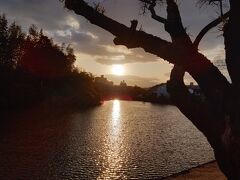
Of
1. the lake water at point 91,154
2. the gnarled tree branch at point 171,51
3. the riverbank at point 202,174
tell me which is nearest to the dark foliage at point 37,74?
the lake water at point 91,154

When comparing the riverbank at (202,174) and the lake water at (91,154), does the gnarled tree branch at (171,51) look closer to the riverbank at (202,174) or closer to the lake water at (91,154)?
the riverbank at (202,174)

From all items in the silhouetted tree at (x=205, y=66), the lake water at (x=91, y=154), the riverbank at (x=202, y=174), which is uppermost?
the silhouetted tree at (x=205, y=66)

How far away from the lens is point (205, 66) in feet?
38.3

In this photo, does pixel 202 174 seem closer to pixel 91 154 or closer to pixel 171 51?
pixel 91 154

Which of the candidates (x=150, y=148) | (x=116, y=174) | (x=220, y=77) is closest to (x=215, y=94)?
(x=220, y=77)

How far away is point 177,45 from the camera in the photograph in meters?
11.6

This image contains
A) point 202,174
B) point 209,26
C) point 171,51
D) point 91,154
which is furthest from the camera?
point 91,154

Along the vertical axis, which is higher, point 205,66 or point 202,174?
point 205,66

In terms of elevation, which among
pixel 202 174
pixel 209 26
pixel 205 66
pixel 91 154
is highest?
pixel 209 26

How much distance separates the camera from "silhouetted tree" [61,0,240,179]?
36.1ft

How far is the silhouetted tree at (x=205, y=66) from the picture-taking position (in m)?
11.0

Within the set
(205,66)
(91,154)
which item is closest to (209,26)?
(205,66)

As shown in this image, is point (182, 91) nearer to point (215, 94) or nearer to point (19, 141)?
point (215, 94)

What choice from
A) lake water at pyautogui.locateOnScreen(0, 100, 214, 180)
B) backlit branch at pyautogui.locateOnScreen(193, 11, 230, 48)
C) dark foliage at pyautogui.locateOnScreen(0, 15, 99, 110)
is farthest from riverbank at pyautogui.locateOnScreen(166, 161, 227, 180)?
dark foliage at pyautogui.locateOnScreen(0, 15, 99, 110)
